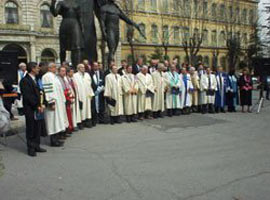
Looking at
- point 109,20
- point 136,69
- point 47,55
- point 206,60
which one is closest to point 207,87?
point 136,69

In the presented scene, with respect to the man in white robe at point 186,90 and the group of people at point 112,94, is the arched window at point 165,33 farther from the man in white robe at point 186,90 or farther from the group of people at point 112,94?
the man in white robe at point 186,90

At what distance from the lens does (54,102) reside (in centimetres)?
757

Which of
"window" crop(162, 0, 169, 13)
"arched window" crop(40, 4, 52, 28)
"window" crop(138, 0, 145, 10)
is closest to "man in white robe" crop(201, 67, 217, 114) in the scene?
"arched window" crop(40, 4, 52, 28)

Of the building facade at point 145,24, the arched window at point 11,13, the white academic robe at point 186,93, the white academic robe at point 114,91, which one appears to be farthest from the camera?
the arched window at point 11,13

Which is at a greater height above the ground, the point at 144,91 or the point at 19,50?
the point at 19,50

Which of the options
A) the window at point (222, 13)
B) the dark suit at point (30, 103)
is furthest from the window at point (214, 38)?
the dark suit at point (30, 103)

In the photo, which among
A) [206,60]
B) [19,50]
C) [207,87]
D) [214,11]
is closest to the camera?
[207,87]

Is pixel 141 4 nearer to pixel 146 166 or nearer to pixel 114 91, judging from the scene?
pixel 114 91

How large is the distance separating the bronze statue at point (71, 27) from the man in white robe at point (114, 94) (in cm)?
135

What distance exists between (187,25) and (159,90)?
30.3m

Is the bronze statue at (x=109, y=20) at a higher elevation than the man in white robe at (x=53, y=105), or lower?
higher

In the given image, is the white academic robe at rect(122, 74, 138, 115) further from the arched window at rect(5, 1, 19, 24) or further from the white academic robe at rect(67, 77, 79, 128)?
the arched window at rect(5, 1, 19, 24)

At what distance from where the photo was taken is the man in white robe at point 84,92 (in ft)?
32.3

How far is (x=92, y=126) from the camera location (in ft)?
34.1
